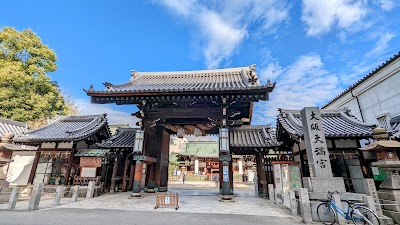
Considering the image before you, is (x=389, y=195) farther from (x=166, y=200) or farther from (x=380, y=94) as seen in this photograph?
(x=380, y=94)

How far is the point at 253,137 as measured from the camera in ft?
48.6

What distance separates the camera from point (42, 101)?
22891mm

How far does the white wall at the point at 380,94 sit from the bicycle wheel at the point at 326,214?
13.5 m

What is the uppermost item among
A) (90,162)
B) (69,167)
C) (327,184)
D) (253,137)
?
(253,137)

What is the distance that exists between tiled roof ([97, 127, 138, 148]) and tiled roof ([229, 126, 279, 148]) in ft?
26.9

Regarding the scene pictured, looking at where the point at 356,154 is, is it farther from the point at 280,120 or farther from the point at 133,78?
the point at 133,78

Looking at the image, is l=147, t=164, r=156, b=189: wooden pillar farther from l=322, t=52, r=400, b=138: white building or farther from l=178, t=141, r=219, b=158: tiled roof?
l=178, t=141, r=219, b=158: tiled roof

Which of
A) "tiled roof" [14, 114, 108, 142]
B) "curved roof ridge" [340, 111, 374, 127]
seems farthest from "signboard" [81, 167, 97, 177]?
"curved roof ridge" [340, 111, 374, 127]

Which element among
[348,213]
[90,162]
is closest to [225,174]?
[348,213]

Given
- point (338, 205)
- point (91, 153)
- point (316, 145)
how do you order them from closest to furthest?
1. point (338, 205)
2. point (316, 145)
3. point (91, 153)

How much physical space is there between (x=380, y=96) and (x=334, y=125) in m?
8.49

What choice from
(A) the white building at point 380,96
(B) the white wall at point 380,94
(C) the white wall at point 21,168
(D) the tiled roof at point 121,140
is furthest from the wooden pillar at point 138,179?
(B) the white wall at point 380,94

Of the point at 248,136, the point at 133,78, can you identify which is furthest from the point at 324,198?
the point at 133,78

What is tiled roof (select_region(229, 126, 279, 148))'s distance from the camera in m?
13.5
